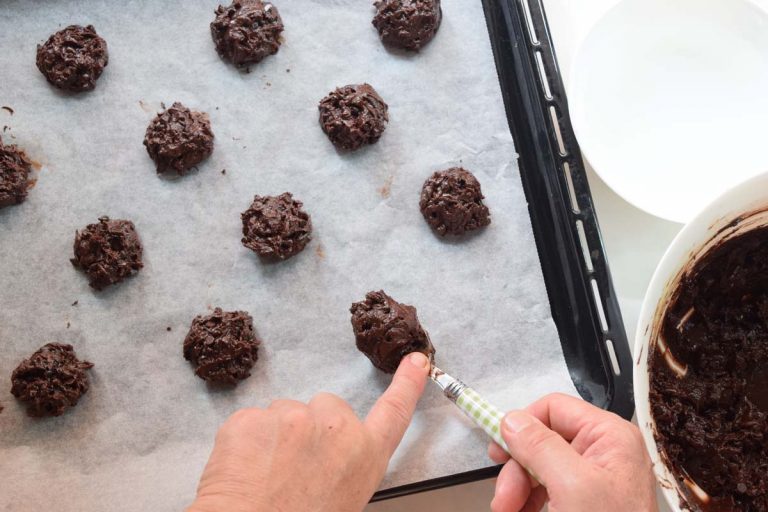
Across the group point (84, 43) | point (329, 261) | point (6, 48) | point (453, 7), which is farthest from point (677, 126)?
point (6, 48)

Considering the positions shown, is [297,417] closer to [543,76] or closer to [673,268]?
[673,268]

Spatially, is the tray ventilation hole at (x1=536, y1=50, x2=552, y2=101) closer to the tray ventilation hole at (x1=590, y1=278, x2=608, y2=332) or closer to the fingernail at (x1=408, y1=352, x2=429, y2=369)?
the tray ventilation hole at (x1=590, y1=278, x2=608, y2=332)

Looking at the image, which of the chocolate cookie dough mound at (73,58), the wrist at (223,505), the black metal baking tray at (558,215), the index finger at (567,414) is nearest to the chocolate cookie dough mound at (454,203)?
the black metal baking tray at (558,215)

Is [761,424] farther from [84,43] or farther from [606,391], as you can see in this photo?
[84,43]

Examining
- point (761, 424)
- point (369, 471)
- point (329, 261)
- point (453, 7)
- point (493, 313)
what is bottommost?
point (761, 424)

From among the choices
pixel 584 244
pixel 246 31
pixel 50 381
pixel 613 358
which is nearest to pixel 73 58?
pixel 246 31
